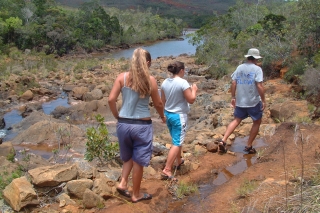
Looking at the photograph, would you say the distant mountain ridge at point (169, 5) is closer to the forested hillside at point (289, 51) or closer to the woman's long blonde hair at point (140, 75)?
the forested hillside at point (289, 51)

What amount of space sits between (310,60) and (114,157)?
30.8 feet

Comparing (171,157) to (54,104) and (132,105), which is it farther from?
(54,104)

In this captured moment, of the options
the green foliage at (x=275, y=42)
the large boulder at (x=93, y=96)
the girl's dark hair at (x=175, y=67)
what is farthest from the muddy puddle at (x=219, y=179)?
the large boulder at (x=93, y=96)

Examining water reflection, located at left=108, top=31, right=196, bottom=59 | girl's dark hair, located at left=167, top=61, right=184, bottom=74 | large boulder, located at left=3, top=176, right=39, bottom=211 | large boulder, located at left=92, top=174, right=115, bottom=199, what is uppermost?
girl's dark hair, located at left=167, top=61, right=184, bottom=74

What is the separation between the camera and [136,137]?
3469mm

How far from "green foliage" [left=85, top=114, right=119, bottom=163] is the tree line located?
84.8 feet

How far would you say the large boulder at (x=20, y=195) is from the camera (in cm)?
336

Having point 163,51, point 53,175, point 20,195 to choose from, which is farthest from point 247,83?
point 163,51

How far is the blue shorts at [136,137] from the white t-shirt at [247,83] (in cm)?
189

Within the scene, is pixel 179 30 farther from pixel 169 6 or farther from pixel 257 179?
pixel 257 179

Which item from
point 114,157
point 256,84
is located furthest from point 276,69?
point 114,157

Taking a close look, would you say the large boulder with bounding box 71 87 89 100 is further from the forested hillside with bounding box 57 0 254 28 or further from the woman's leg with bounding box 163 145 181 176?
the forested hillside with bounding box 57 0 254 28

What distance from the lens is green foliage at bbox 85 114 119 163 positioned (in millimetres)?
4594

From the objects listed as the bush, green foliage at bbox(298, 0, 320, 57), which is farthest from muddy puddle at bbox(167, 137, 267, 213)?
green foliage at bbox(298, 0, 320, 57)
